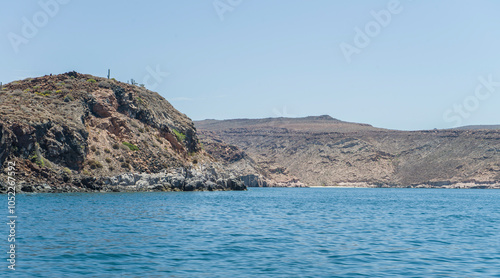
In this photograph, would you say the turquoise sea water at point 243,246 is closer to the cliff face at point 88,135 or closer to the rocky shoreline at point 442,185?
Answer: the cliff face at point 88,135

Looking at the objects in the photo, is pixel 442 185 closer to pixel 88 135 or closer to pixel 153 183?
pixel 153 183

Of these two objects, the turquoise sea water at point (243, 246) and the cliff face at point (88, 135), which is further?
the cliff face at point (88, 135)

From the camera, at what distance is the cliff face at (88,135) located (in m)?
67.6

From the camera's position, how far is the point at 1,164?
205 ft

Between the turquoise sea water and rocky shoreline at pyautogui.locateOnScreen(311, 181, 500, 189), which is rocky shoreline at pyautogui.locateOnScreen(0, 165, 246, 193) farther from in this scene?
rocky shoreline at pyautogui.locateOnScreen(311, 181, 500, 189)

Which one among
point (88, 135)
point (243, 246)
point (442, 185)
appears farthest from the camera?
point (442, 185)

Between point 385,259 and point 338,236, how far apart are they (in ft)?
23.7

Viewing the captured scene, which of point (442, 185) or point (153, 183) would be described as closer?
point (153, 183)

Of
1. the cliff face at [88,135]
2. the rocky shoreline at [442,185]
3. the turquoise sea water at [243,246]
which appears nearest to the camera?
the turquoise sea water at [243,246]

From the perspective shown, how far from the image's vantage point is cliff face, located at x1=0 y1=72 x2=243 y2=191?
67.6 m

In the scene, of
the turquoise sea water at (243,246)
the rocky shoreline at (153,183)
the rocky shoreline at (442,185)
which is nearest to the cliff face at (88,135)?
the rocky shoreline at (153,183)

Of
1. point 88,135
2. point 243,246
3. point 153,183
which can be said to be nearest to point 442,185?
point 153,183

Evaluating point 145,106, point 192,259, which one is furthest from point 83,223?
point 145,106

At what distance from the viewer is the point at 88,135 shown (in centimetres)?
8312
